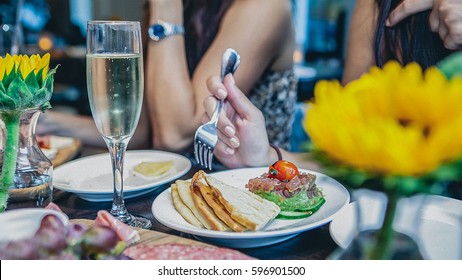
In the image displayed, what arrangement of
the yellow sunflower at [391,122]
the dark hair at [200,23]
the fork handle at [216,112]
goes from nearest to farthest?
1. the yellow sunflower at [391,122]
2. the fork handle at [216,112]
3. the dark hair at [200,23]

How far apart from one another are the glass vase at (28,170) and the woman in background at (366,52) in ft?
1.21

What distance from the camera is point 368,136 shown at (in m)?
0.36

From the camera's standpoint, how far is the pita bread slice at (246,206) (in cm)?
74

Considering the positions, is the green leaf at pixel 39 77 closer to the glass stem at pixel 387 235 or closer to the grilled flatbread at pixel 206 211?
the grilled flatbread at pixel 206 211

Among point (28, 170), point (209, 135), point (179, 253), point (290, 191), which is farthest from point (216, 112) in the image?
point (179, 253)

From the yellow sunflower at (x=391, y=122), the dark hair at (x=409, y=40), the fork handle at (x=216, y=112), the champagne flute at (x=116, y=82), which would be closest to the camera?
the yellow sunflower at (x=391, y=122)

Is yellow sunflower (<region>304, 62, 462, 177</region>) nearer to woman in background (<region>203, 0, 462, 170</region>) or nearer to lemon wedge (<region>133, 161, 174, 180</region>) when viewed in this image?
woman in background (<region>203, 0, 462, 170</region>)

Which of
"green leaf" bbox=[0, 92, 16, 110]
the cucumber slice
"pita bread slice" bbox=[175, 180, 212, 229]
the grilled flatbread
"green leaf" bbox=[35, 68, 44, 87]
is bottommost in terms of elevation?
the cucumber slice

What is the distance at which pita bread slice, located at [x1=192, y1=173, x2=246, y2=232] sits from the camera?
745 mm

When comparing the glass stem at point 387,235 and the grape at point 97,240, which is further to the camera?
the grape at point 97,240

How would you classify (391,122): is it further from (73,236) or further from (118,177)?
(118,177)

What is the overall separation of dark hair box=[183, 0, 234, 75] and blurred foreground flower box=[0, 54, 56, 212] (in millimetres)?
1004

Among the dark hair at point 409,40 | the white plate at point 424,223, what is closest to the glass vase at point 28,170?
the white plate at point 424,223

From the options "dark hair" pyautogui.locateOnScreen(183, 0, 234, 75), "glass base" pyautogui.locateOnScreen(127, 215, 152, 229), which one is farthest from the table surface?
"dark hair" pyautogui.locateOnScreen(183, 0, 234, 75)
